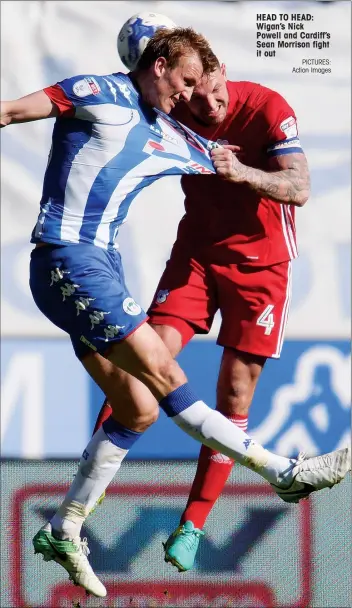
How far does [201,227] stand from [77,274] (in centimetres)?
104

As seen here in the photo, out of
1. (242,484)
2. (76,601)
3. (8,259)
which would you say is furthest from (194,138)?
(76,601)

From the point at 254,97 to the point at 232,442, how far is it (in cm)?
154

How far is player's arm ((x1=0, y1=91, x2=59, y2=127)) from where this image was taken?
384cm

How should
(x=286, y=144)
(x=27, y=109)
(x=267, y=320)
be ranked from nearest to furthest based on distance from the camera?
(x=27, y=109) → (x=286, y=144) → (x=267, y=320)

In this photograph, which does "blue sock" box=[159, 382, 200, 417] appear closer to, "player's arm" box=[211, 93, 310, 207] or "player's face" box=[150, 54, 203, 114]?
"player's arm" box=[211, 93, 310, 207]

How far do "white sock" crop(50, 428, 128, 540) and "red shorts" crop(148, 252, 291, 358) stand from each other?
2.17 feet

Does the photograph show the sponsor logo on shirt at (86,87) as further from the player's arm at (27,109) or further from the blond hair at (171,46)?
the blond hair at (171,46)

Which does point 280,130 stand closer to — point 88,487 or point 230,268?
point 230,268

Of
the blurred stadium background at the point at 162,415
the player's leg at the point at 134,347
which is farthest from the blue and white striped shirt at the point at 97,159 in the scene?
the blurred stadium background at the point at 162,415

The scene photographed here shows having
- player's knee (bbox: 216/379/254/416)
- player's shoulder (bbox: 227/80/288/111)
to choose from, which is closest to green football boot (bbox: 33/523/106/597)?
player's knee (bbox: 216/379/254/416)

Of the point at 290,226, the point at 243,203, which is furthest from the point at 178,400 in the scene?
the point at 290,226

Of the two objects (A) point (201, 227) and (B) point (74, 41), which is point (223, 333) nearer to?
(A) point (201, 227)

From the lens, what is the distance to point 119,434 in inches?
176

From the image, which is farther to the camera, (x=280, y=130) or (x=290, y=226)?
(x=290, y=226)
